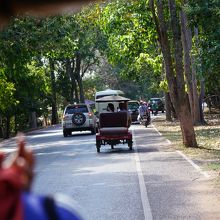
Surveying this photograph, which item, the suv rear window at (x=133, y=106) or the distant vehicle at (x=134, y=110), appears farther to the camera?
the suv rear window at (x=133, y=106)

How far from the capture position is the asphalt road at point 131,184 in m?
9.18

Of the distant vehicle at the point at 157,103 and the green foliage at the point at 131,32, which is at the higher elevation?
the green foliage at the point at 131,32

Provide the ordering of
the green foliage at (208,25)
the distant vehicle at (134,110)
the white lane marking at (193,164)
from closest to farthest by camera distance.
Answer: the white lane marking at (193,164), the green foliage at (208,25), the distant vehicle at (134,110)

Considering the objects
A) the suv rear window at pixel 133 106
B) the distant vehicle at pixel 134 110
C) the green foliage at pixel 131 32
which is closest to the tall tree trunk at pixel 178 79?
the green foliage at pixel 131 32

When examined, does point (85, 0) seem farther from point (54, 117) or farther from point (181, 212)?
point (54, 117)

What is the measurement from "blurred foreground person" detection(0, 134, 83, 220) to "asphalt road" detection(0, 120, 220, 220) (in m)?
4.41

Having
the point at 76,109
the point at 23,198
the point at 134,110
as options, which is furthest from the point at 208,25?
the point at 134,110

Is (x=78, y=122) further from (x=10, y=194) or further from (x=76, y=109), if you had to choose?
(x=10, y=194)

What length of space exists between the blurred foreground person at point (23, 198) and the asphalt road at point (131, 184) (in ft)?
14.5

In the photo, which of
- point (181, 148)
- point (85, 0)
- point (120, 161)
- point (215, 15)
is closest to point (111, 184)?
point (120, 161)

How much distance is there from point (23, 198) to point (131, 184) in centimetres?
1080

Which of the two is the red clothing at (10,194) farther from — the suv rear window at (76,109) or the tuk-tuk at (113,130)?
the suv rear window at (76,109)

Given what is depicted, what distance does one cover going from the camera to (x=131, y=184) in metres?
12.0

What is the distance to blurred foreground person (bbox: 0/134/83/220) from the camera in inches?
50.2
